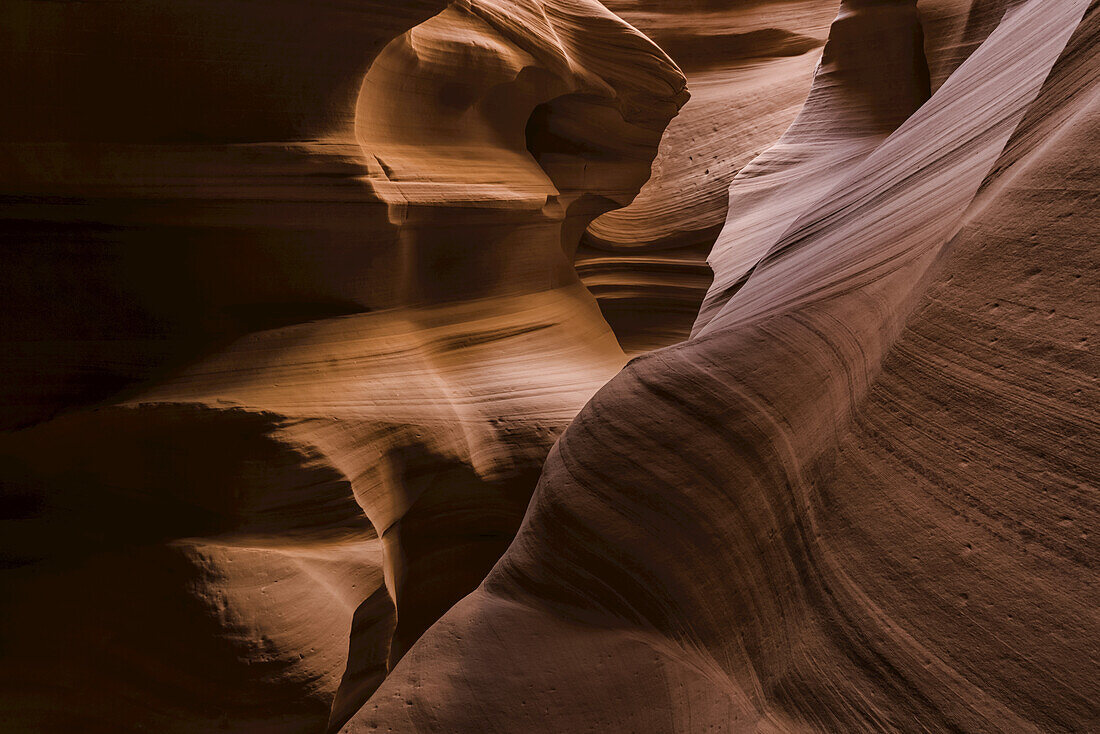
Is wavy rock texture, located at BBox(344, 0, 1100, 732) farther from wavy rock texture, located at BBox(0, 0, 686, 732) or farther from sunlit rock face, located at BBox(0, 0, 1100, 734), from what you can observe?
wavy rock texture, located at BBox(0, 0, 686, 732)

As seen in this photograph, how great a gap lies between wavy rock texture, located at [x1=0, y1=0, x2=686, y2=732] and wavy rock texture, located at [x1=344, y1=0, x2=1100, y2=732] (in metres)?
1.85

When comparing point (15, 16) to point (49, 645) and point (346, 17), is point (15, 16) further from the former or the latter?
point (49, 645)

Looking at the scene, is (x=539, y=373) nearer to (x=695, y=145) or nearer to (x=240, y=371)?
(x=240, y=371)

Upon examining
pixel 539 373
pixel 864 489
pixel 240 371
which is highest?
pixel 864 489

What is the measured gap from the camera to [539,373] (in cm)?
465

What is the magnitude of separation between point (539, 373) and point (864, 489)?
3.40m

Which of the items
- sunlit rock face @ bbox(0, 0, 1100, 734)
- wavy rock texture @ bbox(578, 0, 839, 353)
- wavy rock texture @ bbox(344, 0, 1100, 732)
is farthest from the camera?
wavy rock texture @ bbox(578, 0, 839, 353)

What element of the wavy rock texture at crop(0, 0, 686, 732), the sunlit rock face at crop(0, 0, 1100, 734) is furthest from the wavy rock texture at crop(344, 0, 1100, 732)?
the wavy rock texture at crop(0, 0, 686, 732)

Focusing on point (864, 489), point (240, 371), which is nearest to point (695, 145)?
point (240, 371)

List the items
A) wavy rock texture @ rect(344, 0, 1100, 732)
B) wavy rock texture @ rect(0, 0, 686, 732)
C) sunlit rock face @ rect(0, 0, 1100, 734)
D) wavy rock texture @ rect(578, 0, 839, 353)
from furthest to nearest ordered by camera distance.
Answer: wavy rock texture @ rect(578, 0, 839, 353)
wavy rock texture @ rect(0, 0, 686, 732)
sunlit rock face @ rect(0, 0, 1100, 734)
wavy rock texture @ rect(344, 0, 1100, 732)

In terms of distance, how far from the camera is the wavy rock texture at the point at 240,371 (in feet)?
10.8

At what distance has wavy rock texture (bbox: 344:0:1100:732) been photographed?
1.04m

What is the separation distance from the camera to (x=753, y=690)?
1.38m

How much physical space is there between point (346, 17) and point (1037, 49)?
9.40ft
